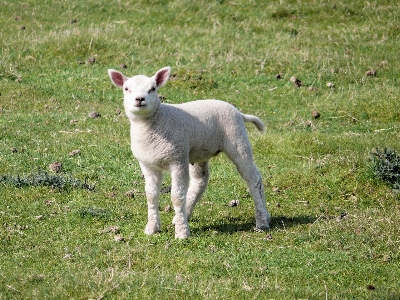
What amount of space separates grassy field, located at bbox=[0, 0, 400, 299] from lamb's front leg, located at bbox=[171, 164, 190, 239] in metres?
0.22

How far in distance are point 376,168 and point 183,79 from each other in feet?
20.2

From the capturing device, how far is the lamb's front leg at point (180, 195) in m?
9.27

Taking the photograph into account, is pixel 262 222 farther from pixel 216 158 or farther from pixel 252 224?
pixel 216 158

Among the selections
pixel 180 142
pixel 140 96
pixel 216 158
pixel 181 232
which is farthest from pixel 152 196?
pixel 216 158

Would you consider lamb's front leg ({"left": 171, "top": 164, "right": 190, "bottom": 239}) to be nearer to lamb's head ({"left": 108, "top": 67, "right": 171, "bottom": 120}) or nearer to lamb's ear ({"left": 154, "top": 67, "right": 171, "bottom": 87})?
lamb's head ({"left": 108, "top": 67, "right": 171, "bottom": 120})

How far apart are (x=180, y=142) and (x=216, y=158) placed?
3.84 metres

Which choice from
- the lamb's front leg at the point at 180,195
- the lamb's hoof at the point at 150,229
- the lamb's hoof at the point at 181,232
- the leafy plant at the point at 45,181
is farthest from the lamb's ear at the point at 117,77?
the leafy plant at the point at 45,181

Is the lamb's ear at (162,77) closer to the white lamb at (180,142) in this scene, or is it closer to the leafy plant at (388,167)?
the white lamb at (180,142)

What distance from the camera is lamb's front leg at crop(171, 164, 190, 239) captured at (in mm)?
9266

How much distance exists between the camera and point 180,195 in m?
9.35

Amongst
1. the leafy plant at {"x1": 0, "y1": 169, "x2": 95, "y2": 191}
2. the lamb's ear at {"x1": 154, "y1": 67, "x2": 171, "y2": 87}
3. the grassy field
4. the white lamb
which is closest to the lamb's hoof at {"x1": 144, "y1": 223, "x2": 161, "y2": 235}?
the white lamb

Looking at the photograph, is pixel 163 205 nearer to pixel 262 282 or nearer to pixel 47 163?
pixel 47 163

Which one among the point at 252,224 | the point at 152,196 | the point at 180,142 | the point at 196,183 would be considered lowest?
the point at 252,224

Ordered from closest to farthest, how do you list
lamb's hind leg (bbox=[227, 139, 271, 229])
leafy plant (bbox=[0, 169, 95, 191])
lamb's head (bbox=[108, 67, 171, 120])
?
1. lamb's head (bbox=[108, 67, 171, 120])
2. lamb's hind leg (bbox=[227, 139, 271, 229])
3. leafy plant (bbox=[0, 169, 95, 191])
